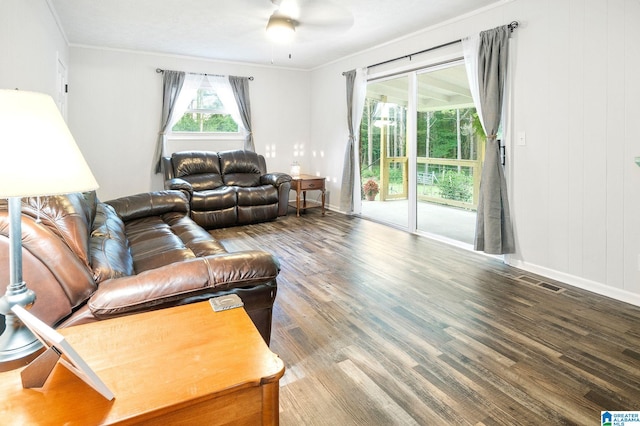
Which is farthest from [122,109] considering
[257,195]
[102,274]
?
[102,274]

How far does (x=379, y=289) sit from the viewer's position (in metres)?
3.14

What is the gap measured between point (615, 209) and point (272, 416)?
10.5ft

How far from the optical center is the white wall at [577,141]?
112 inches

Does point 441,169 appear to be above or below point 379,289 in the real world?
above

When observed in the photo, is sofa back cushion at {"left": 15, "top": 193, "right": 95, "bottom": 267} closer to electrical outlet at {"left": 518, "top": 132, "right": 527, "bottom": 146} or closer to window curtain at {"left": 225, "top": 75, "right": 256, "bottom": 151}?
electrical outlet at {"left": 518, "top": 132, "right": 527, "bottom": 146}

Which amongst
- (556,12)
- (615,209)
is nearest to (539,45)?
(556,12)

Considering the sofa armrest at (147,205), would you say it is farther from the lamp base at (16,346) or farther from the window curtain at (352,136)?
the window curtain at (352,136)

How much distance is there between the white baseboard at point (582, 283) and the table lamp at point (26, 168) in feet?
11.8

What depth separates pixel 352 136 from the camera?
6.00 m

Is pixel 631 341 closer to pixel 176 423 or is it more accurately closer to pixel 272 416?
pixel 272 416

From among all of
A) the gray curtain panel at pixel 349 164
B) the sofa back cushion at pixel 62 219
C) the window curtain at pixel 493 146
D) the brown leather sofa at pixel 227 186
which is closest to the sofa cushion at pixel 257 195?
the brown leather sofa at pixel 227 186

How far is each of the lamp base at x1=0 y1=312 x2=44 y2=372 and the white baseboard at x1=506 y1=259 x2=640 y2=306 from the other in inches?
144

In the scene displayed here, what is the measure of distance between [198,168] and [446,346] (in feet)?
15.3

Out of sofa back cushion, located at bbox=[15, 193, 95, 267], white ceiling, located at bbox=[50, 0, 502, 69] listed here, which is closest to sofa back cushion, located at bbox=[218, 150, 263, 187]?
white ceiling, located at bbox=[50, 0, 502, 69]
